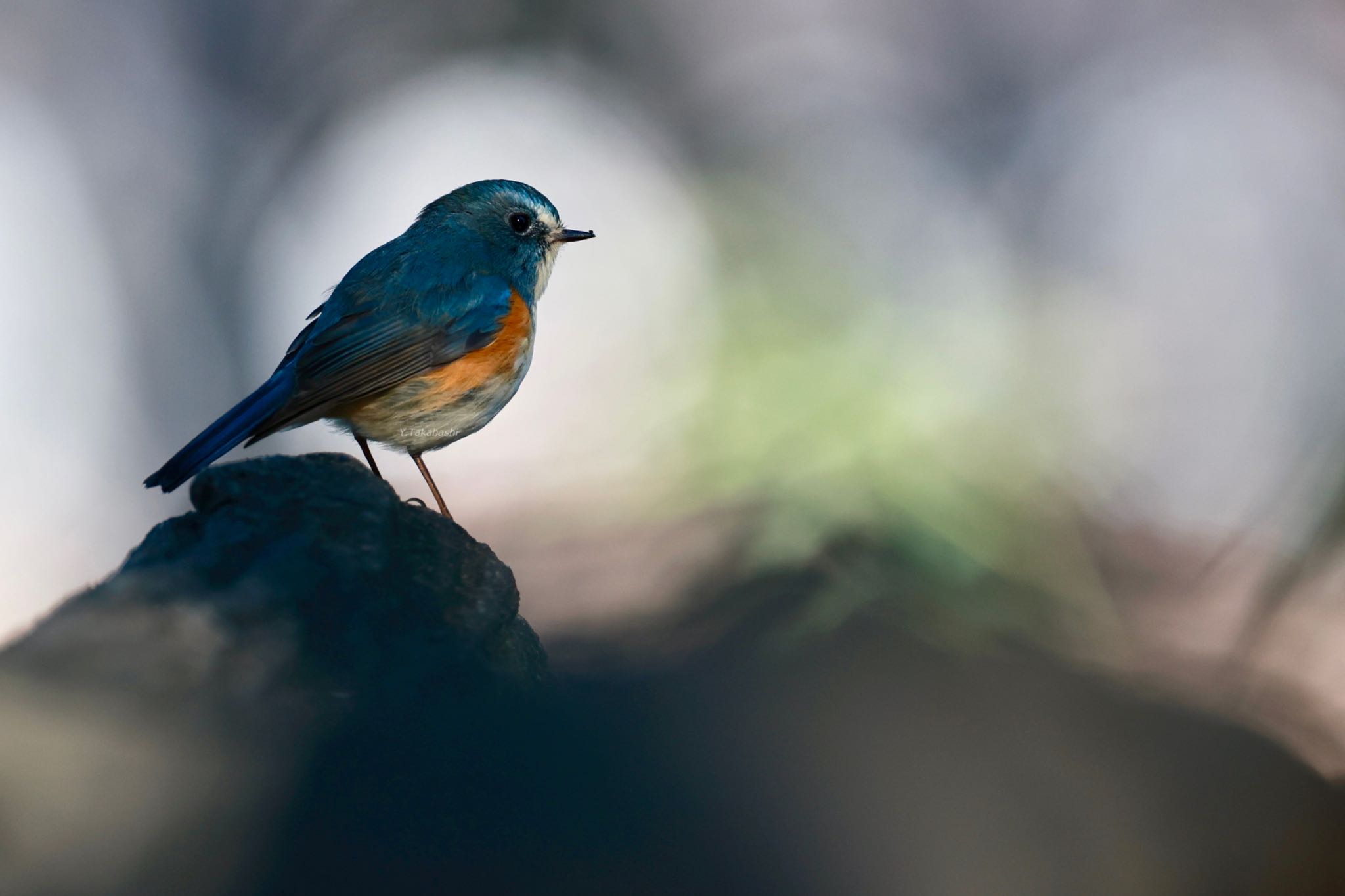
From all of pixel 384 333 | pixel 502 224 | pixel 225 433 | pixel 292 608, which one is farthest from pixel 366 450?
pixel 292 608

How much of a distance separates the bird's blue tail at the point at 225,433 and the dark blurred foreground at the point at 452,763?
11 cm

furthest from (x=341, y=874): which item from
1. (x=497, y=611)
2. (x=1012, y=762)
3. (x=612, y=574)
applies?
(x=612, y=574)

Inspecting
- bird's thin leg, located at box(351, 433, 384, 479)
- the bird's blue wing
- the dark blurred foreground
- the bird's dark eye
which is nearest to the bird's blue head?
the bird's dark eye

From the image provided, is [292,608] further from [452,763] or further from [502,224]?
[502,224]

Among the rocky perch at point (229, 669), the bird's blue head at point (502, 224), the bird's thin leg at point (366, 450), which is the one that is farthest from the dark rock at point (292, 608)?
the bird's blue head at point (502, 224)

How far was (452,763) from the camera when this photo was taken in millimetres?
1598

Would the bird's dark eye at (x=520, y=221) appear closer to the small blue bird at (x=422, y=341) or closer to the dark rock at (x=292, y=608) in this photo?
the small blue bird at (x=422, y=341)

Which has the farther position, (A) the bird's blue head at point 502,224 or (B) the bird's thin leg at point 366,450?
(A) the bird's blue head at point 502,224

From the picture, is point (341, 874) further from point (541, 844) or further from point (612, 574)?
point (612, 574)

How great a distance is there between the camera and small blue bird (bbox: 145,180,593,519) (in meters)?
2.52

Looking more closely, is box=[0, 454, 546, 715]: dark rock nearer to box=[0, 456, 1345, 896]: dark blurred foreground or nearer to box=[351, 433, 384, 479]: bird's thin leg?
box=[0, 456, 1345, 896]: dark blurred foreground

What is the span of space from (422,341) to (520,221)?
0.58 m

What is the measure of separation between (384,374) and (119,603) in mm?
946

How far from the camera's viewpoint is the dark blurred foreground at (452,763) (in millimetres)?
1503
